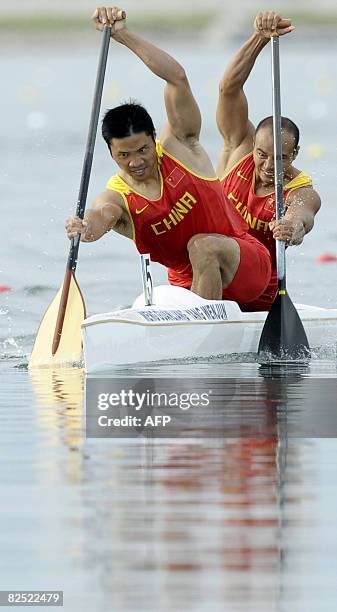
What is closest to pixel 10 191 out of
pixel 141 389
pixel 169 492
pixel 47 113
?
pixel 141 389

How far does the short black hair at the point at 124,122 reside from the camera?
10.5 metres

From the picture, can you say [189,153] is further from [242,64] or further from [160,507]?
[160,507]

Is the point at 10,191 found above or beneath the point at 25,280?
above

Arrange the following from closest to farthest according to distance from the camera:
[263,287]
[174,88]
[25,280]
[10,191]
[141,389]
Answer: [141,389], [174,88], [263,287], [25,280], [10,191]

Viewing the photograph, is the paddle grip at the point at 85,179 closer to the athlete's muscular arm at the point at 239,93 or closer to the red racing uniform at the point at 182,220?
the red racing uniform at the point at 182,220

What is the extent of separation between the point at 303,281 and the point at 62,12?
7263 cm

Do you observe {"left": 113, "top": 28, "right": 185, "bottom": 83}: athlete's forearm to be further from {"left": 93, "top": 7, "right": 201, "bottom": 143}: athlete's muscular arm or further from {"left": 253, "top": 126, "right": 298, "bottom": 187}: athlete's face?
{"left": 253, "top": 126, "right": 298, "bottom": 187}: athlete's face

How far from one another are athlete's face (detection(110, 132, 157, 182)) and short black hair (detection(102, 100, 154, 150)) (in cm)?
3

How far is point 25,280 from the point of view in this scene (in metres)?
15.8

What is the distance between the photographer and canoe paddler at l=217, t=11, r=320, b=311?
11.6m

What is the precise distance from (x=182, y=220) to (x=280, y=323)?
2.71 ft

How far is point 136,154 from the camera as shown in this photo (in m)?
10.7

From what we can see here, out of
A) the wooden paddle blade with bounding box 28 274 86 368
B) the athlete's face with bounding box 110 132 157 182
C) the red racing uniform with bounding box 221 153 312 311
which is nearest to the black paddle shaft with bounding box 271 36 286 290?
the red racing uniform with bounding box 221 153 312 311

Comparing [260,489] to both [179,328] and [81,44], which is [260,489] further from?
[81,44]
